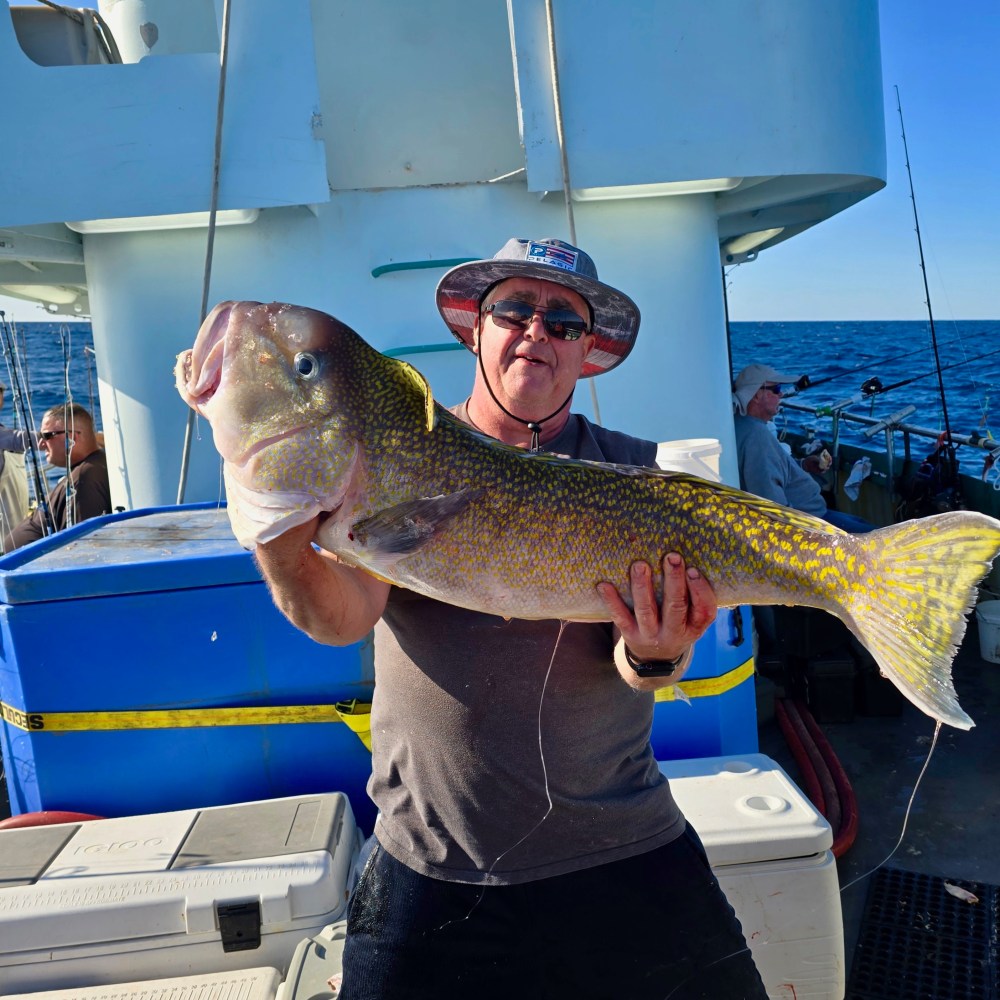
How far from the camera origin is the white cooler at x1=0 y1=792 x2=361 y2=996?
113 inches

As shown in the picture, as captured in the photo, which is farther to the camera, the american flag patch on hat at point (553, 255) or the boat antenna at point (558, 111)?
the boat antenna at point (558, 111)

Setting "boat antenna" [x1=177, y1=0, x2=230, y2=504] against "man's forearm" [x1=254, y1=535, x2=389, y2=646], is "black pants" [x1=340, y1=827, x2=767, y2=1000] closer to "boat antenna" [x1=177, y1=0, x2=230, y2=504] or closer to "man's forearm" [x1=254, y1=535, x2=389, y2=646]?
"man's forearm" [x1=254, y1=535, x2=389, y2=646]

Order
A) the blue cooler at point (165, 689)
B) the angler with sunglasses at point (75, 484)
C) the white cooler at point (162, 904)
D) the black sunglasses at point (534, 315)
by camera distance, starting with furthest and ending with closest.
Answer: the angler with sunglasses at point (75, 484)
the blue cooler at point (165, 689)
the white cooler at point (162, 904)
the black sunglasses at point (534, 315)

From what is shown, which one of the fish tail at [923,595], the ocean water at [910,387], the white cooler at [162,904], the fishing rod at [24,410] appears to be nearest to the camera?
the fish tail at [923,595]

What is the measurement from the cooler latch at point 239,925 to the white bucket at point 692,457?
2484 millimetres

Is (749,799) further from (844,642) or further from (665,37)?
(665,37)

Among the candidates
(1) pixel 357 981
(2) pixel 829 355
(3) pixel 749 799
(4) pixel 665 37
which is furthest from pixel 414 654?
(2) pixel 829 355

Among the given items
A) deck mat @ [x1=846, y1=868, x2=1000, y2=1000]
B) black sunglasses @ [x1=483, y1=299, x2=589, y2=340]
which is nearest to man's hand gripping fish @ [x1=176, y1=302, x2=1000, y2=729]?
black sunglasses @ [x1=483, y1=299, x2=589, y2=340]

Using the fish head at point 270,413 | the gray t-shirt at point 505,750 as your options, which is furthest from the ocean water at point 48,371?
the gray t-shirt at point 505,750

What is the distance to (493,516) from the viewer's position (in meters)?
2.04

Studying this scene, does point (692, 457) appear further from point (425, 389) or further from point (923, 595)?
point (425, 389)

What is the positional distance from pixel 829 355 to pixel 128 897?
1896 inches

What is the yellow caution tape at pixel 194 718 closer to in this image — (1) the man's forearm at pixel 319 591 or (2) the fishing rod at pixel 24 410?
(1) the man's forearm at pixel 319 591

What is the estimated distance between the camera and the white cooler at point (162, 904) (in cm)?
288
